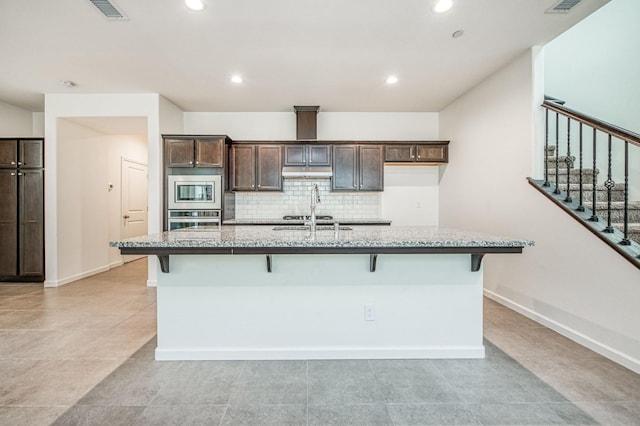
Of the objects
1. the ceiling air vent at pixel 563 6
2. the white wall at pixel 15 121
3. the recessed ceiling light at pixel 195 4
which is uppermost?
the ceiling air vent at pixel 563 6

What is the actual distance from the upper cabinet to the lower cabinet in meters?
0.09

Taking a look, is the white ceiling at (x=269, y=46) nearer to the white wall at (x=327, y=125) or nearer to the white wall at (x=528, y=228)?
the white wall at (x=528, y=228)

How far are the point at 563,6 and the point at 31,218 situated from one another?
6.99 m

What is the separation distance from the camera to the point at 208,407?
5.75ft

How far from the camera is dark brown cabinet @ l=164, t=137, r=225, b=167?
4.38 metres

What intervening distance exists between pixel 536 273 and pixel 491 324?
72cm

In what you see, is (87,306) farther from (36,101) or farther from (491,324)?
(491,324)

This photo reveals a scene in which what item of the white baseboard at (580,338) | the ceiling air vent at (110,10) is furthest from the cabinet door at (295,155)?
the white baseboard at (580,338)

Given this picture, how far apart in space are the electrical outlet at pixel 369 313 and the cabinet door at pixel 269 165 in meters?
3.01

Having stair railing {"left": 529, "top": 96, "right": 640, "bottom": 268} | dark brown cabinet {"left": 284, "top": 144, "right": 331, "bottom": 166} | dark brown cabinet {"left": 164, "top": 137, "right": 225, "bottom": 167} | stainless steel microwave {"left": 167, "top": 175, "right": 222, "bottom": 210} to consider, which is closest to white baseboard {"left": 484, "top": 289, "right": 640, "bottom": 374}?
stair railing {"left": 529, "top": 96, "right": 640, "bottom": 268}

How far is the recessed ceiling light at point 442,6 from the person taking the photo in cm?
236

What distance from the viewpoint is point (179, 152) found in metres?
4.39

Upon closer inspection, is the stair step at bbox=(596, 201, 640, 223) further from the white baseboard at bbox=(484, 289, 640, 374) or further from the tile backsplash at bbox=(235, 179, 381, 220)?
the tile backsplash at bbox=(235, 179, 381, 220)

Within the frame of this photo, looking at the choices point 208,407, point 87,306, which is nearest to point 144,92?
point 87,306
